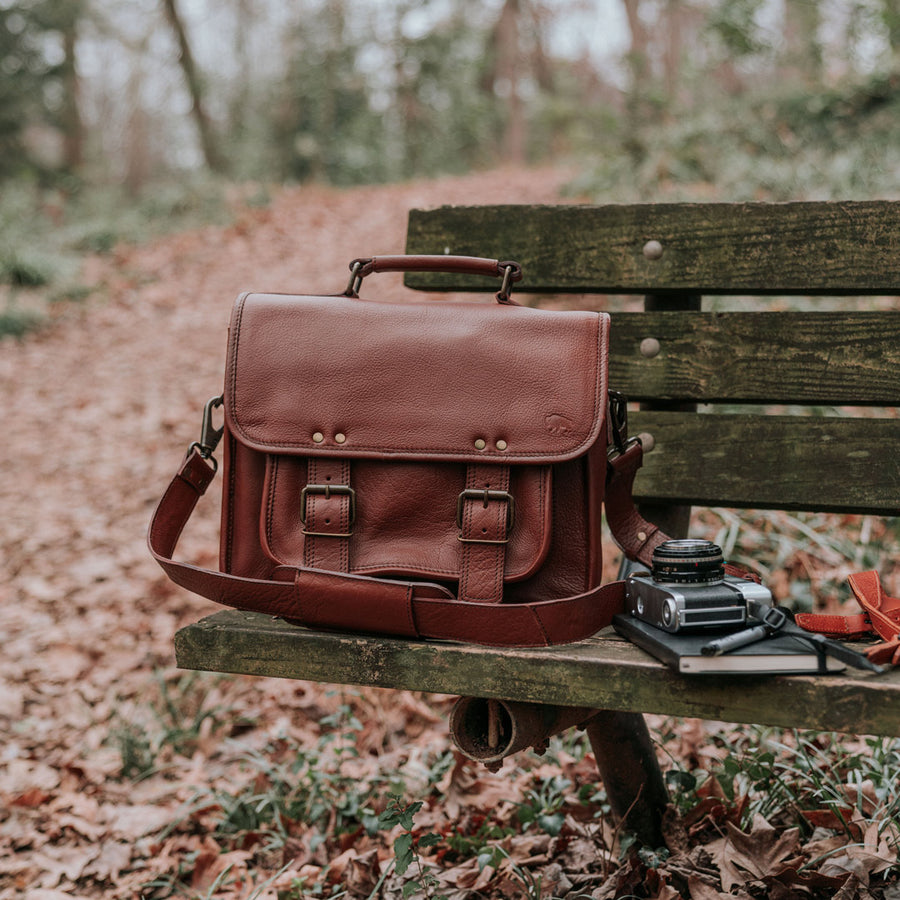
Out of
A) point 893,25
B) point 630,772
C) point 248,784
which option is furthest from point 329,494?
point 893,25

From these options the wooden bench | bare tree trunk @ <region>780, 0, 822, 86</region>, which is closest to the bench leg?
the wooden bench

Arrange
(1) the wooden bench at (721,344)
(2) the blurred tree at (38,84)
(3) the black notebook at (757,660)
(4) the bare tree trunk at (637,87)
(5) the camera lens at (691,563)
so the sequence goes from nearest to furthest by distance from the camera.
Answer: (3) the black notebook at (757,660), (5) the camera lens at (691,563), (1) the wooden bench at (721,344), (4) the bare tree trunk at (637,87), (2) the blurred tree at (38,84)

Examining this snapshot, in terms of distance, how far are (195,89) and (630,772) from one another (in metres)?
12.7

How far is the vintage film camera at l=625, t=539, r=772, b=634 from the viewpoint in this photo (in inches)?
48.4

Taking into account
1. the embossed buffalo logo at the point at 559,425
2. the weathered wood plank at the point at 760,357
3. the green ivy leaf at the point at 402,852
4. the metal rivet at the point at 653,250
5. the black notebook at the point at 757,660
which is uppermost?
the metal rivet at the point at 653,250

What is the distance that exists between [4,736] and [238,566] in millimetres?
1735

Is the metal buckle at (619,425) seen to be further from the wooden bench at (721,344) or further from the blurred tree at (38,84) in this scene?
the blurred tree at (38,84)

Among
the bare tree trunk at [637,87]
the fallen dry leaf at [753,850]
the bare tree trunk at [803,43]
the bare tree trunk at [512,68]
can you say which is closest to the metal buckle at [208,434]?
the fallen dry leaf at [753,850]

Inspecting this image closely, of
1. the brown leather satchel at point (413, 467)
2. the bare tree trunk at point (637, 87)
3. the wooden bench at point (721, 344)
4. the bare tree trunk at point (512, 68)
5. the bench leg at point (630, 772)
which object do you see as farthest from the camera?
Result: the bare tree trunk at point (512, 68)

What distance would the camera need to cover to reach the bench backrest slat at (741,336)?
6.01ft

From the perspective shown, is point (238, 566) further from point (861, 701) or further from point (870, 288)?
point (870, 288)

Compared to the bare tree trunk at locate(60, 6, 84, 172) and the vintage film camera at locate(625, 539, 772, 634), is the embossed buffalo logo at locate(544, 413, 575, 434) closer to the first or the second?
the vintage film camera at locate(625, 539, 772, 634)

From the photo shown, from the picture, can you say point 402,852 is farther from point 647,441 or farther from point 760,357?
point 760,357

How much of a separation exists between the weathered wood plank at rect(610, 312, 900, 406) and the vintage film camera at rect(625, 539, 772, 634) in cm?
64
